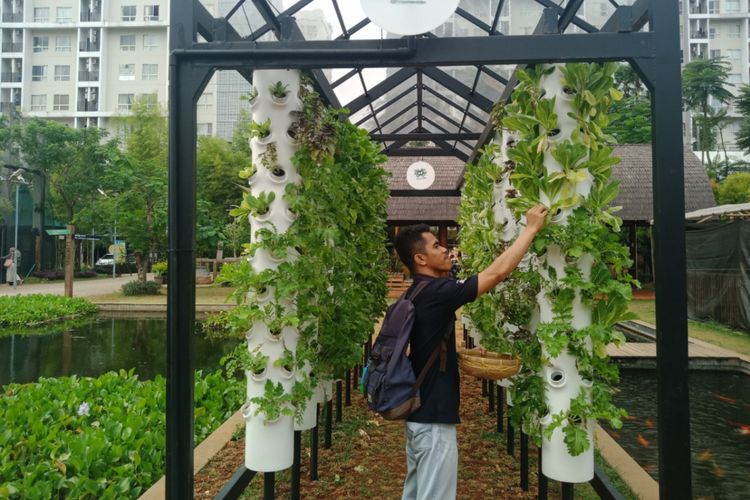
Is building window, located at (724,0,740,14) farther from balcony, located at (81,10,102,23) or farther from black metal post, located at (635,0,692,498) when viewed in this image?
black metal post, located at (635,0,692,498)

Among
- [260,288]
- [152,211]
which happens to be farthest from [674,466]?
[152,211]

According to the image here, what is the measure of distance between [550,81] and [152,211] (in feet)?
48.7

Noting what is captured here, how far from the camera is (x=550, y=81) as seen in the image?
236 cm

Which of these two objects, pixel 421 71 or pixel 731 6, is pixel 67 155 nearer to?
pixel 421 71

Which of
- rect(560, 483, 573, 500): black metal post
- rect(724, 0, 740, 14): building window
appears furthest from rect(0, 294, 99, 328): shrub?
rect(724, 0, 740, 14): building window

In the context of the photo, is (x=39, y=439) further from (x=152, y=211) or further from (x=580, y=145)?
(x=152, y=211)

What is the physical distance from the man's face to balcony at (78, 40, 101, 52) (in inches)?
1725

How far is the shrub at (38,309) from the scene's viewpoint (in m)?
10.4

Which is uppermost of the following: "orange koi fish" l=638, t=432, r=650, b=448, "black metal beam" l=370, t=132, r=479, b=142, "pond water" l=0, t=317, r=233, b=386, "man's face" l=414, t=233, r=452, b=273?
"black metal beam" l=370, t=132, r=479, b=142

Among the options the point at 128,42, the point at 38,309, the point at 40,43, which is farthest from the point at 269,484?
the point at 40,43

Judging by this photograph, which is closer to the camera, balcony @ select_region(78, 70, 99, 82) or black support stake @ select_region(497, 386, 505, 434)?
black support stake @ select_region(497, 386, 505, 434)

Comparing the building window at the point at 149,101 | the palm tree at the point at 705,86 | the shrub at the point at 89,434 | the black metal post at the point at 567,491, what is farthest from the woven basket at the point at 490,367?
the palm tree at the point at 705,86

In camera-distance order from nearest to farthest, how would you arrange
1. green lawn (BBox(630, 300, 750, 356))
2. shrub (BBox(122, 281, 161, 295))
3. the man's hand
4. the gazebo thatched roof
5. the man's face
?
1. the man's face
2. the man's hand
3. green lawn (BBox(630, 300, 750, 356))
4. the gazebo thatched roof
5. shrub (BBox(122, 281, 161, 295))

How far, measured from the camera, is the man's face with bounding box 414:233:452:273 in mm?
1985
